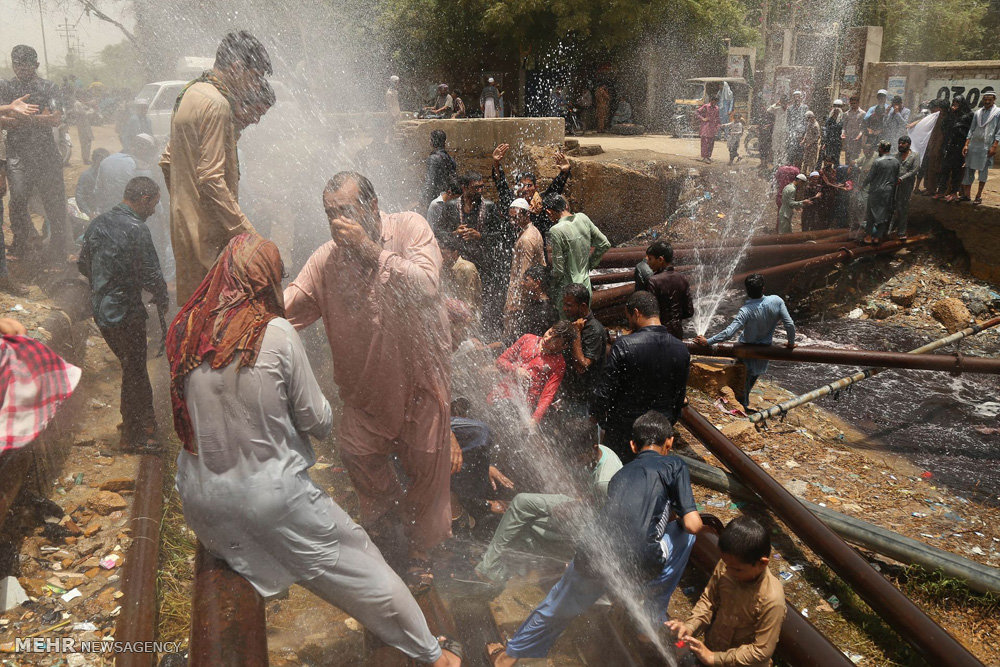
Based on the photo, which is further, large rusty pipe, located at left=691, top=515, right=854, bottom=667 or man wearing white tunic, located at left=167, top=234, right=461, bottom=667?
large rusty pipe, located at left=691, top=515, right=854, bottom=667

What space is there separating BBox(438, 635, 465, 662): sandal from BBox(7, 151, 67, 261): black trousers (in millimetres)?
6446

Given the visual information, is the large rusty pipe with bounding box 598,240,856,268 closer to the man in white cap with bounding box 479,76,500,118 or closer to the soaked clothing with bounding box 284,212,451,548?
the soaked clothing with bounding box 284,212,451,548

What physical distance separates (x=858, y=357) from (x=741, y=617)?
430 cm

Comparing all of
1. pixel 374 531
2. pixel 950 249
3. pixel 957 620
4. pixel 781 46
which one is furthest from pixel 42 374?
pixel 781 46

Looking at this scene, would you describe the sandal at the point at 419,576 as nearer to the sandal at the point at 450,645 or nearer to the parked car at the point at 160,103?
the sandal at the point at 450,645

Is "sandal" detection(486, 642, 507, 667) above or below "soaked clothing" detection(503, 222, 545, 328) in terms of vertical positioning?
below

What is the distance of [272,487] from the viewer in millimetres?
2416

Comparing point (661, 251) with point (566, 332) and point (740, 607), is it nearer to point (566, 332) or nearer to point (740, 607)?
point (566, 332)

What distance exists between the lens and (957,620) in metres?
4.07

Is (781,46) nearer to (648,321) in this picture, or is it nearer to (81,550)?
(648,321)

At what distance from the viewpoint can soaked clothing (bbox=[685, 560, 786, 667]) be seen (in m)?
2.75

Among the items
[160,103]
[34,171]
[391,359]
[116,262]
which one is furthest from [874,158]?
[160,103]

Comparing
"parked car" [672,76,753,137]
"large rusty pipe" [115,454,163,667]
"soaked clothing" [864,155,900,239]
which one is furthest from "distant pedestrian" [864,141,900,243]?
"large rusty pipe" [115,454,163,667]

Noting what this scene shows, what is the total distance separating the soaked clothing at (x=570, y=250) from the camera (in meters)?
6.24
